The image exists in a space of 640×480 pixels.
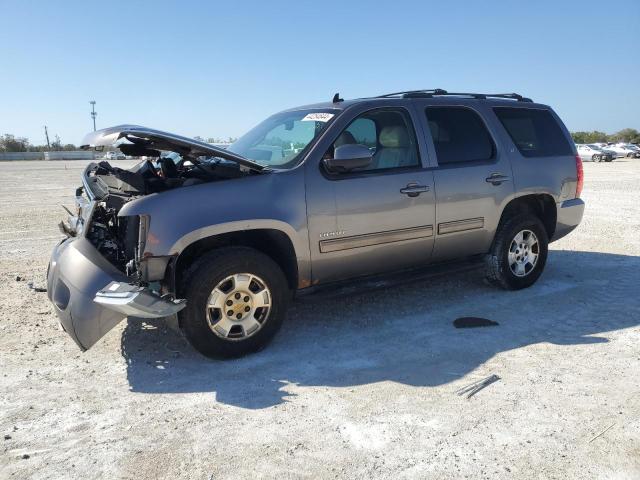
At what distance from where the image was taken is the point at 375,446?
2803 millimetres

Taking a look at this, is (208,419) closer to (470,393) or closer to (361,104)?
(470,393)

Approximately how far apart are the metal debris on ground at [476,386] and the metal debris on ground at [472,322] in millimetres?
1014

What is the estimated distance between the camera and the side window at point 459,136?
491 centimetres

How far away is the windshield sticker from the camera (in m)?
4.48

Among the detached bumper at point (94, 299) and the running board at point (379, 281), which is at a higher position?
the detached bumper at point (94, 299)

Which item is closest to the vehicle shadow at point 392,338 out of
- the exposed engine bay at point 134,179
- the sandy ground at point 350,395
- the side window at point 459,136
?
the sandy ground at point 350,395

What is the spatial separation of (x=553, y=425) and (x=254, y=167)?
2636mm

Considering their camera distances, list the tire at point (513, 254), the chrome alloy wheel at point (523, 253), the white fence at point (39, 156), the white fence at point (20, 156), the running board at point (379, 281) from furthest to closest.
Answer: the white fence at point (39, 156) < the white fence at point (20, 156) < the chrome alloy wheel at point (523, 253) < the tire at point (513, 254) < the running board at point (379, 281)

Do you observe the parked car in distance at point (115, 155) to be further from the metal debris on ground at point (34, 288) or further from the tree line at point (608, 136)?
the tree line at point (608, 136)

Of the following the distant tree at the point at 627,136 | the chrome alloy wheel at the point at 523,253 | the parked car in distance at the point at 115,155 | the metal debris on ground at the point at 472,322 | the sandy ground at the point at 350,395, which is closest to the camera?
the sandy ground at the point at 350,395

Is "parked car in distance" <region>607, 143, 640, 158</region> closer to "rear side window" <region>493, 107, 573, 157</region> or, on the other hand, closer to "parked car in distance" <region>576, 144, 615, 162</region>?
"parked car in distance" <region>576, 144, 615, 162</region>

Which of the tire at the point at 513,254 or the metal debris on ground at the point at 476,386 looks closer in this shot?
the metal debris on ground at the point at 476,386

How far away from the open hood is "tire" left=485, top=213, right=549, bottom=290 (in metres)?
2.71

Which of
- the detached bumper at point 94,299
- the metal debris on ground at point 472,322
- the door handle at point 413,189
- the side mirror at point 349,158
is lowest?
the metal debris on ground at point 472,322
